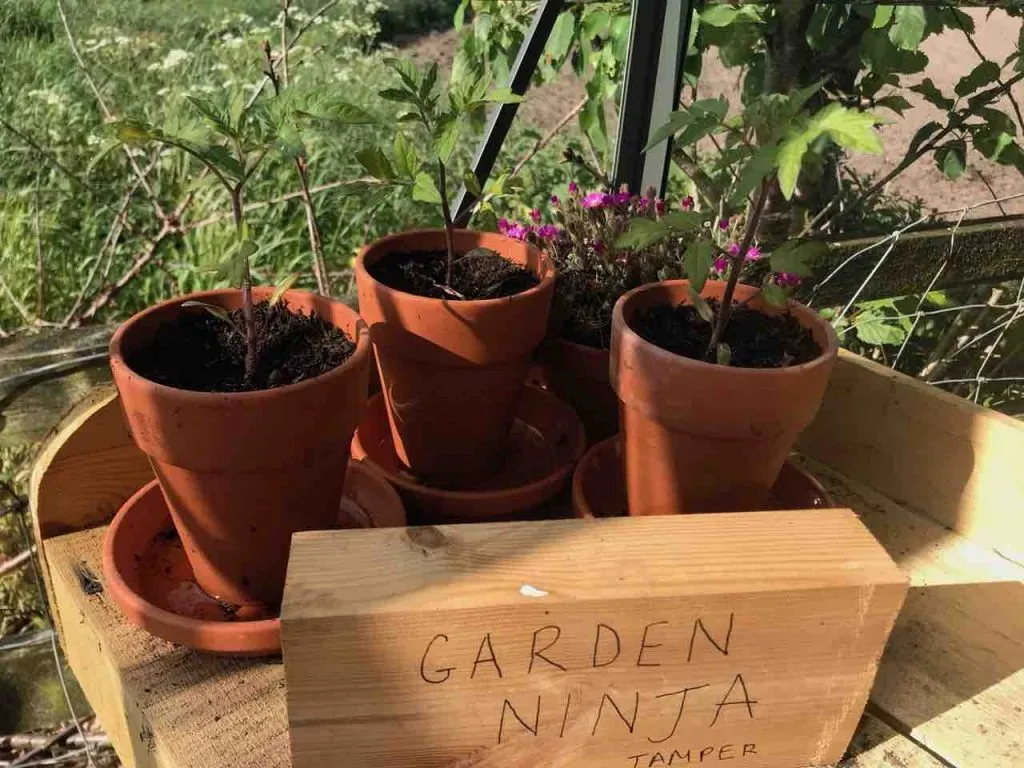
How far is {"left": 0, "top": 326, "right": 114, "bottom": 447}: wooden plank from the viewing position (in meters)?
1.10

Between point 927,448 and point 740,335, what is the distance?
33cm

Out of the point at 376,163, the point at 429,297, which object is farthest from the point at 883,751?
the point at 376,163

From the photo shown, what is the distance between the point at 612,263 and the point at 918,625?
63 centimetres

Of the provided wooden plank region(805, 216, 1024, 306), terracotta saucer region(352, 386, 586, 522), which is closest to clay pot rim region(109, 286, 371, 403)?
terracotta saucer region(352, 386, 586, 522)

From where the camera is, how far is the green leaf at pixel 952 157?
1646 millimetres

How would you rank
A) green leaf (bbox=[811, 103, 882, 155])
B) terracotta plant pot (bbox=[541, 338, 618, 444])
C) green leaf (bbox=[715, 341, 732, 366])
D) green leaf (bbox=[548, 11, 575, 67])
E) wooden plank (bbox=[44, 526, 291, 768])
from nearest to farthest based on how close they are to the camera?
green leaf (bbox=[811, 103, 882, 155])
wooden plank (bbox=[44, 526, 291, 768])
green leaf (bbox=[715, 341, 732, 366])
terracotta plant pot (bbox=[541, 338, 618, 444])
green leaf (bbox=[548, 11, 575, 67])

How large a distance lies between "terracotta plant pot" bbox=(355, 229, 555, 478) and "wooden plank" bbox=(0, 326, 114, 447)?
0.40 metres

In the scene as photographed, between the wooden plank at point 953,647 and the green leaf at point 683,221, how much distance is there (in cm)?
51

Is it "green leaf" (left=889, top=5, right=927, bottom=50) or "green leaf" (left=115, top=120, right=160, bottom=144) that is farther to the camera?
"green leaf" (left=889, top=5, right=927, bottom=50)

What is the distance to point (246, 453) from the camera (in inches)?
30.0

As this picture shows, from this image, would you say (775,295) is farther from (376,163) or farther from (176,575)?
(176,575)

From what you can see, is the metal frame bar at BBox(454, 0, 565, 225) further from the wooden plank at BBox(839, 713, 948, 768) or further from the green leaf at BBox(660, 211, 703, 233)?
the wooden plank at BBox(839, 713, 948, 768)

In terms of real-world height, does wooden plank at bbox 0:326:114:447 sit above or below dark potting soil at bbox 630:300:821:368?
below

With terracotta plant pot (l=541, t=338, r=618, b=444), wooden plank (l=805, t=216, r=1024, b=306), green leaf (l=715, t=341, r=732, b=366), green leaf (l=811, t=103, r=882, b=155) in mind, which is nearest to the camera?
green leaf (l=811, t=103, r=882, b=155)
